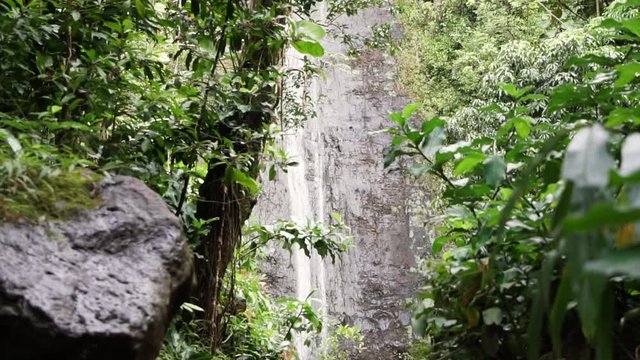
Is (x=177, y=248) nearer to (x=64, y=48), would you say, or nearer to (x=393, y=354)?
Result: (x=64, y=48)

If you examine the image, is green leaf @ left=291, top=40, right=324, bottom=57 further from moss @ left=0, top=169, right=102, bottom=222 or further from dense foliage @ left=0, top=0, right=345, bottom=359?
moss @ left=0, top=169, right=102, bottom=222

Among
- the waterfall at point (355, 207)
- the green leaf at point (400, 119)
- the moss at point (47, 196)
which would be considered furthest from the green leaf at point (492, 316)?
the waterfall at point (355, 207)

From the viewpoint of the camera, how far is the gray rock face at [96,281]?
1755 millimetres

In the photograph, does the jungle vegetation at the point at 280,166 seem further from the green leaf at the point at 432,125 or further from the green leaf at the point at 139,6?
the green leaf at the point at 139,6

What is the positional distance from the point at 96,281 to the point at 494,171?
3.93 ft

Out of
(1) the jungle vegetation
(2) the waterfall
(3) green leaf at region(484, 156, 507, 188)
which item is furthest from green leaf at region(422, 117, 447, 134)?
(2) the waterfall

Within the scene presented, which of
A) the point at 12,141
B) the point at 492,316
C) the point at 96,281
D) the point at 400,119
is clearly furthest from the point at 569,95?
the point at 12,141

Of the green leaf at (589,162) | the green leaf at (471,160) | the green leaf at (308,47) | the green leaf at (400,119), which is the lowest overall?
the green leaf at (589,162)

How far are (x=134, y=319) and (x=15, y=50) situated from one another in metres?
1.41

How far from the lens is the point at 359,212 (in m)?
9.89

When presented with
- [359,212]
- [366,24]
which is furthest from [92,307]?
[366,24]

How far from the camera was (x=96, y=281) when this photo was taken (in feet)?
6.25

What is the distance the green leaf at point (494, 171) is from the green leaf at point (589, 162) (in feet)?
2.75

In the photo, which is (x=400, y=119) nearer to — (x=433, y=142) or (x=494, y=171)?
(x=433, y=142)
